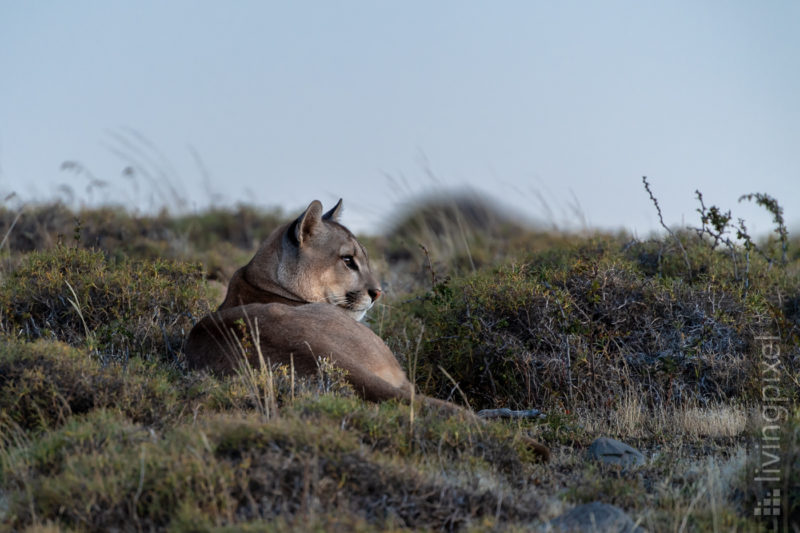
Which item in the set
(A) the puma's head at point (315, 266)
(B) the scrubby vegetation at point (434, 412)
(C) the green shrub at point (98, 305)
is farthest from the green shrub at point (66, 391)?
(A) the puma's head at point (315, 266)

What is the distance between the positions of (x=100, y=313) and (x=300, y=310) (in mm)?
2165

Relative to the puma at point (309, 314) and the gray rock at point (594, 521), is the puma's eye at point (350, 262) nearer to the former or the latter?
the puma at point (309, 314)

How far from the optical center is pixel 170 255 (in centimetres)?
1302

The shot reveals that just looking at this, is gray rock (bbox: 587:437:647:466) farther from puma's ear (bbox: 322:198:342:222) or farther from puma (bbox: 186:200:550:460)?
puma's ear (bbox: 322:198:342:222)

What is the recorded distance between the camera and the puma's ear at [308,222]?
745 cm

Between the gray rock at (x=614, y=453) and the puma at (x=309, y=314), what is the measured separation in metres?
0.45

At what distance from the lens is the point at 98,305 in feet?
23.8

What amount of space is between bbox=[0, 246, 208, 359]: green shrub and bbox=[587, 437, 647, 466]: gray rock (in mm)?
3531

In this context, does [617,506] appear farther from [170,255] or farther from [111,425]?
[170,255]

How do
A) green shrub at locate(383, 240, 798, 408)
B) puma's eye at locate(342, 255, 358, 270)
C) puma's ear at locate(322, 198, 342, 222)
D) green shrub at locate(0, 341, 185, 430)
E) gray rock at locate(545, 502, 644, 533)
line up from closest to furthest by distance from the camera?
gray rock at locate(545, 502, 644, 533) → green shrub at locate(0, 341, 185, 430) → green shrub at locate(383, 240, 798, 408) → puma's eye at locate(342, 255, 358, 270) → puma's ear at locate(322, 198, 342, 222)

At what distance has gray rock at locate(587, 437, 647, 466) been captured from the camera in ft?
16.8

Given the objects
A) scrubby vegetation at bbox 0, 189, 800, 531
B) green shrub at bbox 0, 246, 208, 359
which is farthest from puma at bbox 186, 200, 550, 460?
green shrub at bbox 0, 246, 208, 359

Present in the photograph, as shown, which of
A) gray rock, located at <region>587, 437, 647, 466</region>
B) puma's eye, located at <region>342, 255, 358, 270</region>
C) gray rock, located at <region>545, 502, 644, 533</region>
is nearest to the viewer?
gray rock, located at <region>545, 502, 644, 533</region>

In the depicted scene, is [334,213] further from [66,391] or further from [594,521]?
[594,521]
